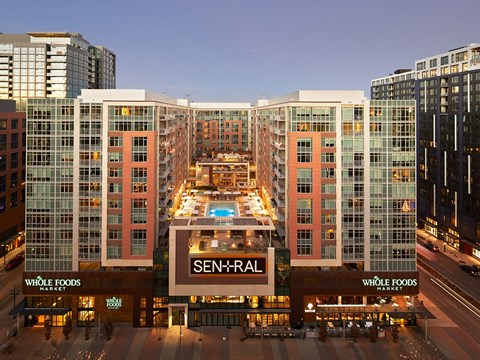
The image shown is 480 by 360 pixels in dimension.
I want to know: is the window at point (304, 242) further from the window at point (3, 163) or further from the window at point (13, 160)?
the window at point (13, 160)

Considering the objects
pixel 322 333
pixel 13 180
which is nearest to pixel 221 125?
pixel 13 180

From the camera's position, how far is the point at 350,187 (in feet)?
237

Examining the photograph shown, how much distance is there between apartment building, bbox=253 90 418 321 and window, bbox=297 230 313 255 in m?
0.16

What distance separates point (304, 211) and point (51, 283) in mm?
42156

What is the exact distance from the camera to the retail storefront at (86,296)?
6962 centimetres

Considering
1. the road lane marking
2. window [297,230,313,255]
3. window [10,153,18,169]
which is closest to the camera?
window [297,230,313,255]

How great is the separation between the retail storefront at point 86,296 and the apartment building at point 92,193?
0.53 ft

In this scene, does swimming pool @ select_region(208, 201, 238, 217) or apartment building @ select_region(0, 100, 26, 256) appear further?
apartment building @ select_region(0, 100, 26, 256)

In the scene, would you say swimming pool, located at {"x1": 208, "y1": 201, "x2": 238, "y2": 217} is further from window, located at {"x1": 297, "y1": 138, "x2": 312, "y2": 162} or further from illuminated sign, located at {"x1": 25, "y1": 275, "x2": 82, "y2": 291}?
illuminated sign, located at {"x1": 25, "y1": 275, "x2": 82, "y2": 291}

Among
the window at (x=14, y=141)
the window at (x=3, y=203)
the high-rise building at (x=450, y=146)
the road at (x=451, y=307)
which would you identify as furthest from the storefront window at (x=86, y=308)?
the high-rise building at (x=450, y=146)

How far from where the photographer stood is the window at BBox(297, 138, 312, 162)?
71.6 meters

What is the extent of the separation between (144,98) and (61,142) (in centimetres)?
1510

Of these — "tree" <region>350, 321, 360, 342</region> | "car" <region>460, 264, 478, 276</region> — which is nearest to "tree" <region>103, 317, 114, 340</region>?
"tree" <region>350, 321, 360, 342</region>

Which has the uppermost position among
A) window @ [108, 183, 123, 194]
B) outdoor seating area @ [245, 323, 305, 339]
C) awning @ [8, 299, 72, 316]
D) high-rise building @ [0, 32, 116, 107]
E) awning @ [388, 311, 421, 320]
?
high-rise building @ [0, 32, 116, 107]
